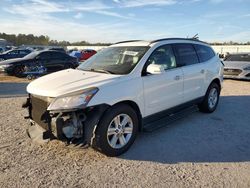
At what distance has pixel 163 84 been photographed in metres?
4.88

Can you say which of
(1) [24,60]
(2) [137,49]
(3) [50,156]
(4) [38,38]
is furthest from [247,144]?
(4) [38,38]

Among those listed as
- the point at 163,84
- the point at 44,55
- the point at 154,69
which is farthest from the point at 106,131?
the point at 44,55

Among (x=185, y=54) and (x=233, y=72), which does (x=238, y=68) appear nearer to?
(x=233, y=72)

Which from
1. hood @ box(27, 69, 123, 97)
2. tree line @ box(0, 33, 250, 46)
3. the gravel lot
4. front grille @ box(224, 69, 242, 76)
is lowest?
the gravel lot

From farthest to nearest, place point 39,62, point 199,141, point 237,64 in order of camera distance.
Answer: point 39,62 → point 237,64 → point 199,141

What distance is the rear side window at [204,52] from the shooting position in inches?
250

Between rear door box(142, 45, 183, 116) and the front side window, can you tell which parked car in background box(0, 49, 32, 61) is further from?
rear door box(142, 45, 183, 116)

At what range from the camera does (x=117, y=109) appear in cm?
404

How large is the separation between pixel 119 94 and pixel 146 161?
1091mm

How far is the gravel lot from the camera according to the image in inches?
134

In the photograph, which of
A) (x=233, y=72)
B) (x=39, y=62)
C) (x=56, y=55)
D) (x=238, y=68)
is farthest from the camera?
(x=56, y=55)

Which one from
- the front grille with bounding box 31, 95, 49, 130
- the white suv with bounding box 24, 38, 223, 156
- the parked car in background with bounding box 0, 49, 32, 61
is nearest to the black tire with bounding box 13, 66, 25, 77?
the parked car in background with bounding box 0, 49, 32, 61

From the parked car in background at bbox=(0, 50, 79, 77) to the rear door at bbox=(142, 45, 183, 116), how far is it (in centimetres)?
1005

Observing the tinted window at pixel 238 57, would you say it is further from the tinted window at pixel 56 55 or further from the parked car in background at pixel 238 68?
the tinted window at pixel 56 55
